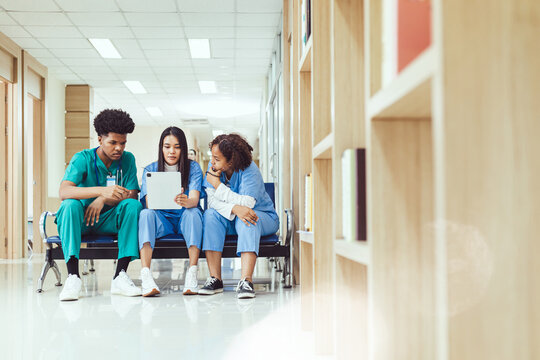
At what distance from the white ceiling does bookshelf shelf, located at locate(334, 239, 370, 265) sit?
4.67 meters

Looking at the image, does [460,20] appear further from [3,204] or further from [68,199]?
[3,204]

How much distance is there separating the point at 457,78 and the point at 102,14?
5.79 metres

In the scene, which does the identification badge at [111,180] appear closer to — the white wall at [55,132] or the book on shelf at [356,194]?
the book on shelf at [356,194]

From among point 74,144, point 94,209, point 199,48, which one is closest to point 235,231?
point 94,209

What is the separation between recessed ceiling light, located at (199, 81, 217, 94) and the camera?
30.5 ft

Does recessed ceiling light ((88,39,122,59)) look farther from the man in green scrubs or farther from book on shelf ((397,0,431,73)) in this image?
book on shelf ((397,0,431,73))

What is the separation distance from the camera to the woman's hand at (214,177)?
3.42 m

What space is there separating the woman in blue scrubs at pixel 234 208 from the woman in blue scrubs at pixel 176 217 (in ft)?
0.23

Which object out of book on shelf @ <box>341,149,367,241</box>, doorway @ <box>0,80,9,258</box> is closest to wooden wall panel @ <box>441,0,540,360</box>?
book on shelf @ <box>341,149,367,241</box>

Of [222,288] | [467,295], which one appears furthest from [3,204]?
[467,295]

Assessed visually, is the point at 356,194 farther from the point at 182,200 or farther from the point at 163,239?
the point at 163,239

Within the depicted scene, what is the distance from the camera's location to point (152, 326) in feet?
7.60

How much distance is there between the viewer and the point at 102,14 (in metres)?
5.89

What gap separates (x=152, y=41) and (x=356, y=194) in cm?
603
